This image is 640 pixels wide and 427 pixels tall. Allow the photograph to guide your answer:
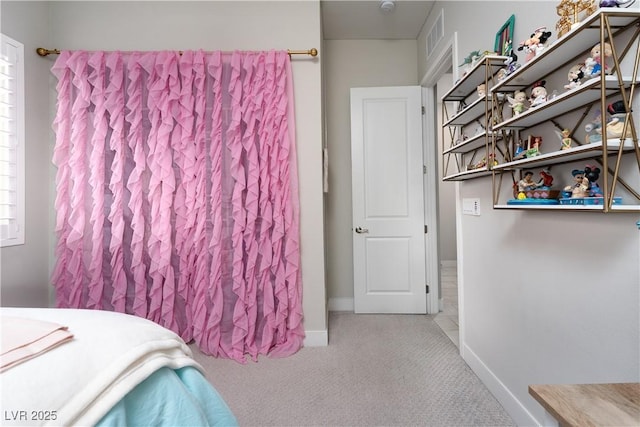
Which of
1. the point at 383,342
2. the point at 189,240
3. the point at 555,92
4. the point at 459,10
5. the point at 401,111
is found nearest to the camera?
the point at 555,92

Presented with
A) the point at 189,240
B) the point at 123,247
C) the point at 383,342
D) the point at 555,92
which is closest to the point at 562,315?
the point at 555,92

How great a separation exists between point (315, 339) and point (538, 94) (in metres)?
2.09

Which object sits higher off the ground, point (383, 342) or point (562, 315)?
point (562, 315)

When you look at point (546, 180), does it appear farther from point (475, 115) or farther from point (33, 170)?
point (33, 170)

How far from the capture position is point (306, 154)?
2.29 meters

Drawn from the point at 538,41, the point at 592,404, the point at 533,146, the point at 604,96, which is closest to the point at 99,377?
the point at 592,404

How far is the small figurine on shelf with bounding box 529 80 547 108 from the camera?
44.9 inches

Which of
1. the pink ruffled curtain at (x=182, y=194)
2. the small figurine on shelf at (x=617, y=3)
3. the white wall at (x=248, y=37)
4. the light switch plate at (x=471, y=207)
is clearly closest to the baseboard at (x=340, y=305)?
the white wall at (x=248, y=37)

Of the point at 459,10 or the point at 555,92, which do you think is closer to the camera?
the point at 555,92

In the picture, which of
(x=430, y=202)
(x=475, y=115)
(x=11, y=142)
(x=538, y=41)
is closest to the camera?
(x=538, y=41)

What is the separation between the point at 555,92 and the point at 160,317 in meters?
2.71

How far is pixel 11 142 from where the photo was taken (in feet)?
6.44

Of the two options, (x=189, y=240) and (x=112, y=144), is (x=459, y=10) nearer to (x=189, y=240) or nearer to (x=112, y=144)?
(x=189, y=240)

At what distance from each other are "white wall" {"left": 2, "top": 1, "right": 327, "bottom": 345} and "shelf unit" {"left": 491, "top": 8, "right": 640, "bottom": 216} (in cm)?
144
